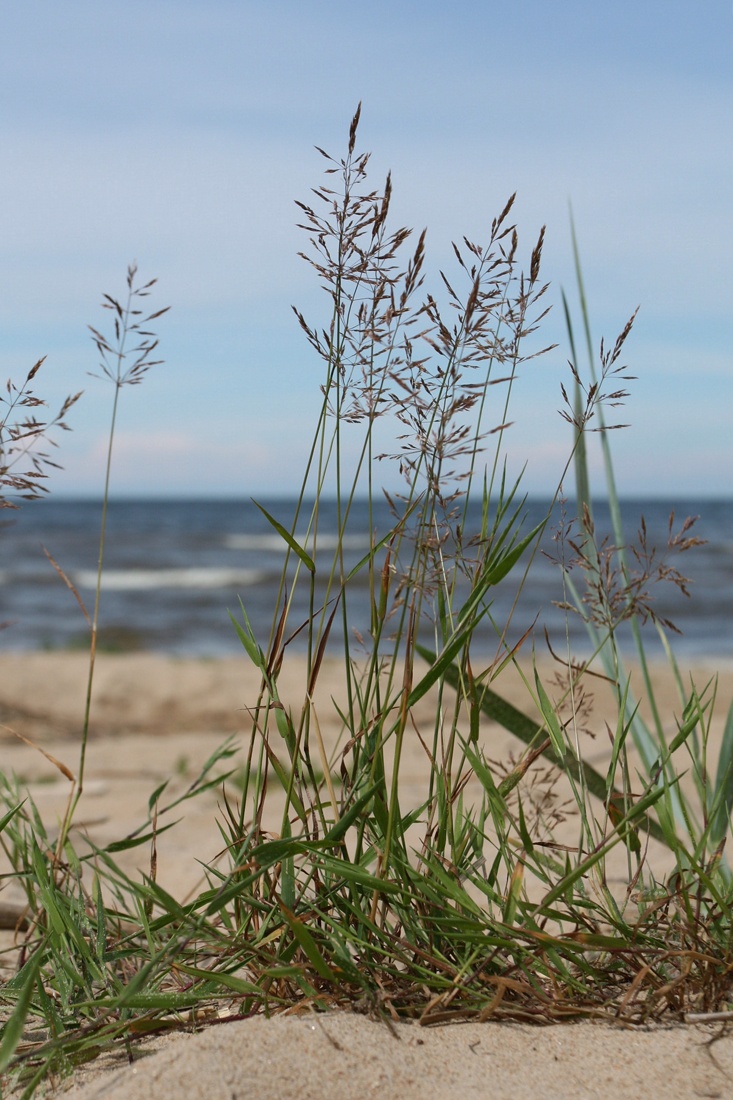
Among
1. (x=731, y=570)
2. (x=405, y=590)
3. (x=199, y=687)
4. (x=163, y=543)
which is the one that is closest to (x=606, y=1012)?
(x=405, y=590)

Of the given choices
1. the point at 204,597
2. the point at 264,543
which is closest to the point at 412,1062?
the point at 204,597

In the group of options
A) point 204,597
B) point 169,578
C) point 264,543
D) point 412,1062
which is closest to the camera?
Answer: point 412,1062

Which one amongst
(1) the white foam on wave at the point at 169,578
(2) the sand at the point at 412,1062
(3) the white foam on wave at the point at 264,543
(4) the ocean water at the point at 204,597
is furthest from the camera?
(3) the white foam on wave at the point at 264,543

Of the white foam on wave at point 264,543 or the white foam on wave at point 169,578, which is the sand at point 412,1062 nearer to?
the white foam on wave at point 169,578

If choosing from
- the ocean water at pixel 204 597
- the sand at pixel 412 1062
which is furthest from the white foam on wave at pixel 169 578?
the sand at pixel 412 1062

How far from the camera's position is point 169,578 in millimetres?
16797

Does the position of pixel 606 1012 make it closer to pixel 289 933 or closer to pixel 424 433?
pixel 289 933

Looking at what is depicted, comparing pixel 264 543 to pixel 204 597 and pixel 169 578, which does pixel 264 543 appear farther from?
pixel 204 597

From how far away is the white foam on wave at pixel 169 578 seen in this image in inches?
608

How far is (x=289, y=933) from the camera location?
3.90ft

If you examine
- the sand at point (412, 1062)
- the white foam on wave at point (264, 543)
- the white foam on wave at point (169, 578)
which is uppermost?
the sand at point (412, 1062)

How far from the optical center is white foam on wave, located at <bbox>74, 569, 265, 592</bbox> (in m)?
15.5

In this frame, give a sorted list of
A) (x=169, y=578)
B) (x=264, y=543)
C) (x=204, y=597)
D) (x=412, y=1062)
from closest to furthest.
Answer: (x=412, y=1062), (x=204, y=597), (x=169, y=578), (x=264, y=543)

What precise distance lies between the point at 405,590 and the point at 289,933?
436mm
